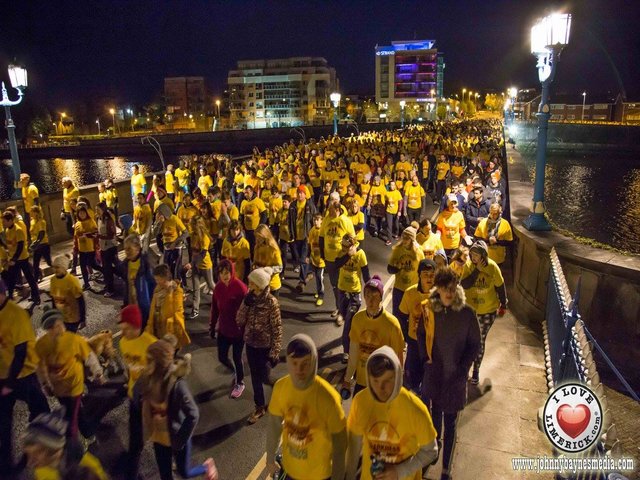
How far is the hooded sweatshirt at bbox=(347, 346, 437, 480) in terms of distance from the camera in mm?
2943

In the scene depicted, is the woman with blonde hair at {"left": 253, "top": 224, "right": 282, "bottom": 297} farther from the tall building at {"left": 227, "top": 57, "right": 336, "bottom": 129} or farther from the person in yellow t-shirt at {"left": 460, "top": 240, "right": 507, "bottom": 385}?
the tall building at {"left": 227, "top": 57, "right": 336, "bottom": 129}

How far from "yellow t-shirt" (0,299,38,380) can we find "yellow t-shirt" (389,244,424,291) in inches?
170

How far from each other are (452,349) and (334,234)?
415 centimetres

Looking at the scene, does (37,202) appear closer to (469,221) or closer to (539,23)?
(469,221)

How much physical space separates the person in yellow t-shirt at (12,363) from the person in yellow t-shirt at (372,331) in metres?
3.07

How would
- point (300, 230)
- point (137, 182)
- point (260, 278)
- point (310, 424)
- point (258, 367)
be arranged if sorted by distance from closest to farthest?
point (310, 424) → point (260, 278) → point (258, 367) → point (300, 230) → point (137, 182)

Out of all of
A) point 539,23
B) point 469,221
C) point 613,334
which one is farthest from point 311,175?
point 613,334

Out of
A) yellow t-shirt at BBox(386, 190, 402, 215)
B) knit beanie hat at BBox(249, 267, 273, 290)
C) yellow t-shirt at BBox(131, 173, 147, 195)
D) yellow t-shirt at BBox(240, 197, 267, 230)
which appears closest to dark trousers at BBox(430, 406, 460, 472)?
knit beanie hat at BBox(249, 267, 273, 290)

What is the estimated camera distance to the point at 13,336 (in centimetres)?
463

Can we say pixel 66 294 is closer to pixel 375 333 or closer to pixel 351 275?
pixel 351 275

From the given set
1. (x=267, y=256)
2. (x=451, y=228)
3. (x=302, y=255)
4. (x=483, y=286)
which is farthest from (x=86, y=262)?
(x=483, y=286)

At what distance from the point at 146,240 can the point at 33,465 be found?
5.30 meters

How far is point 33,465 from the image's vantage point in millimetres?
2916

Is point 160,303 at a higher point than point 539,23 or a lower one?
lower
